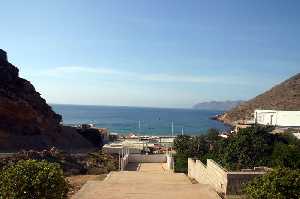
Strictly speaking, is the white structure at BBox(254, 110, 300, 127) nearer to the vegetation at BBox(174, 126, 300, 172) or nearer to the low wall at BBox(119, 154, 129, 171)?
the low wall at BBox(119, 154, 129, 171)

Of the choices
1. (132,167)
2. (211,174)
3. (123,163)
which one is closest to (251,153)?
(211,174)

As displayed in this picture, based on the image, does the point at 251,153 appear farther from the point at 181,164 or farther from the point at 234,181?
the point at 234,181

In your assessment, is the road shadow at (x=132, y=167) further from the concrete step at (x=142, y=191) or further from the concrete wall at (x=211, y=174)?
the concrete step at (x=142, y=191)

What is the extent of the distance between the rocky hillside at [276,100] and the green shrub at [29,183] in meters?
130

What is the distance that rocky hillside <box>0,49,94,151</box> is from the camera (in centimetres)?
5156

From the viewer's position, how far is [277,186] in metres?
14.4

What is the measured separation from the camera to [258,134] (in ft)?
112

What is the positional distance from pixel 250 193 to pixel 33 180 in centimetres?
645

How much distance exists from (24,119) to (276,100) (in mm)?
120743

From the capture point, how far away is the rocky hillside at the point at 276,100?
14911 centimetres

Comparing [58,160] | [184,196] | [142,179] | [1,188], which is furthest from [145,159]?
[1,188]

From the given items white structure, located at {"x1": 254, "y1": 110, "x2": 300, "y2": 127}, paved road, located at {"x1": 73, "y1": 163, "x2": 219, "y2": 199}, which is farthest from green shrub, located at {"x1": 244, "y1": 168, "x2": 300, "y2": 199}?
white structure, located at {"x1": 254, "y1": 110, "x2": 300, "y2": 127}

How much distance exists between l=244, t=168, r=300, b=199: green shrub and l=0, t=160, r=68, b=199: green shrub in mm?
5929

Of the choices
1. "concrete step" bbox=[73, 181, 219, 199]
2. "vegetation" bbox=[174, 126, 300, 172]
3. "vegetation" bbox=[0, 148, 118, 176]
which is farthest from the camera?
"vegetation" bbox=[0, 148, 118, 176]
